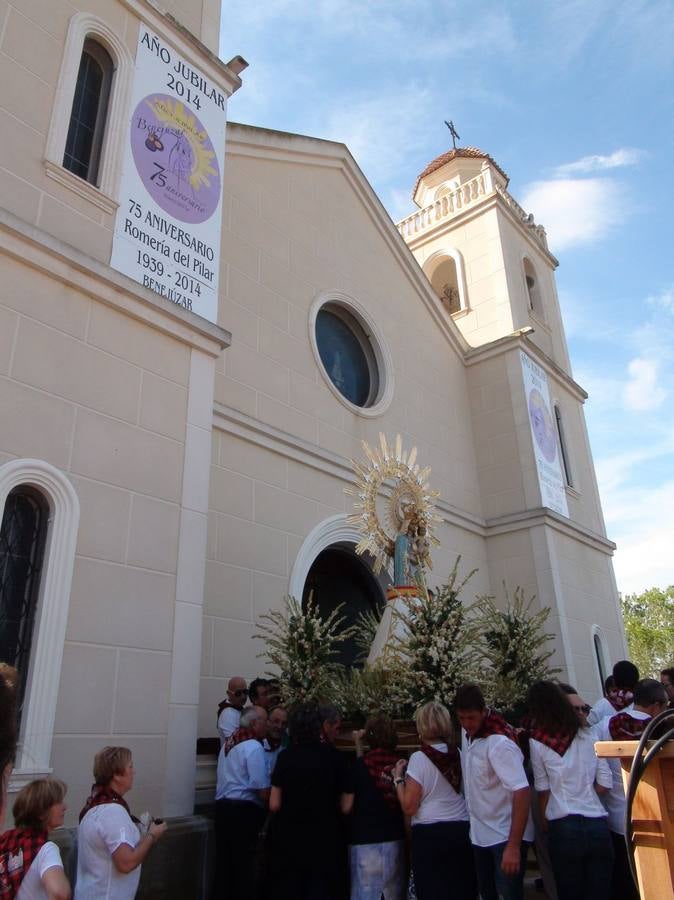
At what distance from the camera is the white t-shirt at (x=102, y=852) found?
11.2ft

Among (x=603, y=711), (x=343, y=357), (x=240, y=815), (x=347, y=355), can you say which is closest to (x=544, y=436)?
(x=347, y=355)

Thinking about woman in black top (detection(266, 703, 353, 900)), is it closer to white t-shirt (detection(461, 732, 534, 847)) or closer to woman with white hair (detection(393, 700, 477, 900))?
woman with white hair (detection(393, 700, 477, 900))

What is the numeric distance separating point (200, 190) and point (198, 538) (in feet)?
12.5

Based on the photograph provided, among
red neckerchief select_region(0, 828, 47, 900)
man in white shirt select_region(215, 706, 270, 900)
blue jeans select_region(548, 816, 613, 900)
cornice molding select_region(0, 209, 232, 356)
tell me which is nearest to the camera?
red neckerchief select_region(0, 828, 47, 900)

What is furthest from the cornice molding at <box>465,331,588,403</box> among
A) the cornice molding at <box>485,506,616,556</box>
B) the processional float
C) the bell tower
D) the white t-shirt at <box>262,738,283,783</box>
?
the white t-shirt at <box>262,738,283,783</box>

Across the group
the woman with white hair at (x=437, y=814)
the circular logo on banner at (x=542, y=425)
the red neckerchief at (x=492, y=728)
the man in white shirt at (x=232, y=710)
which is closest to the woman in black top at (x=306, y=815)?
the woman with white hair at (x=437, y=814)

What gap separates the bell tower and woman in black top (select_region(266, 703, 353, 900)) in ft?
38.8

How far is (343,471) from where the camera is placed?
9.92 metres

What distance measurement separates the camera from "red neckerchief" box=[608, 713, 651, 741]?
4.05 m

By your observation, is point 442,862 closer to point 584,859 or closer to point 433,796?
point 433,796

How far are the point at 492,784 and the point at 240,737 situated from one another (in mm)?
1917

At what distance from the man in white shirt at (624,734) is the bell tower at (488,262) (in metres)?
11.3

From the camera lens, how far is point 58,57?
658 centimetres

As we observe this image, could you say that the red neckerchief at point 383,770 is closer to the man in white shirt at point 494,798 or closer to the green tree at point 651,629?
the man in white shirt at point 494,798
